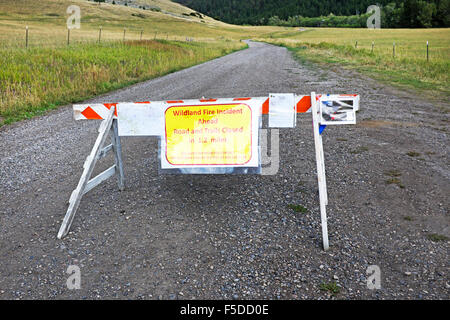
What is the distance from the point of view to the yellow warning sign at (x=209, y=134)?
425 cm

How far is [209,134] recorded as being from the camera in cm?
432

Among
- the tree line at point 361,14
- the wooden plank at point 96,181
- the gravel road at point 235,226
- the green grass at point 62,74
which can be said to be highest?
the tree line at point 361,14

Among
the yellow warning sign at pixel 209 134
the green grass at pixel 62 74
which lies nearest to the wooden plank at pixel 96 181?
the yellow warning sign at pixel 209 134

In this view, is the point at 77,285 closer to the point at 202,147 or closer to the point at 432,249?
Answer: the point at 202,147

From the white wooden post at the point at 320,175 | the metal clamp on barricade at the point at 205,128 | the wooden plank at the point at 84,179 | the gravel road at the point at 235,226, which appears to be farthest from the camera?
the metal clamp on barricade at the point at 205,128

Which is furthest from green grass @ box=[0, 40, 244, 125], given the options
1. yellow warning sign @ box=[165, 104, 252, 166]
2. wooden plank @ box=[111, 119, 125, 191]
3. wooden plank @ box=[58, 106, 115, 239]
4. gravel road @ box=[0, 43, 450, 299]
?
yellow warning sign @ box=[165, 104, 252, 166]

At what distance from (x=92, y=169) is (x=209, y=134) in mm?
1419

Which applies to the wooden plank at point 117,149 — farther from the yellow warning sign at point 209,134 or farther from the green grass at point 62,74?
the green grass at point 62,74

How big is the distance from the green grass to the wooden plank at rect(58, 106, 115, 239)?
19.1 ft

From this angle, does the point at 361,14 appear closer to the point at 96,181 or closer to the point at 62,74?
the point at 62,74

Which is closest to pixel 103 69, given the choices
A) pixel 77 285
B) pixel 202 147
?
pixel 202 147

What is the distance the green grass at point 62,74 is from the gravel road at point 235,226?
12.3 ft

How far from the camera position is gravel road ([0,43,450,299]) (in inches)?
120
